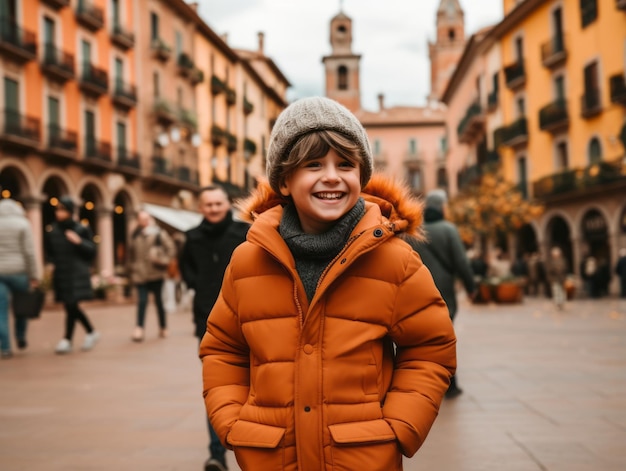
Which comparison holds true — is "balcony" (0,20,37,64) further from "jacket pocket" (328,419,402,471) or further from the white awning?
"jacket pocket" (328,419,402,471)

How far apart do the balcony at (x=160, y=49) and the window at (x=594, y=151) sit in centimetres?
1915

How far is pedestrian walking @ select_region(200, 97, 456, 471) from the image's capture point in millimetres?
2043

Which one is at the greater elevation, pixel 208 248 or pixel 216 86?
pixel 216 86

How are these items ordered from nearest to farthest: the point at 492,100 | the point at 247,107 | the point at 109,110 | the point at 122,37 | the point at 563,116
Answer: the point at 109,110 < the point at 122,37 < the point at 563,116 < the point at 492,100 < the point at 247,107

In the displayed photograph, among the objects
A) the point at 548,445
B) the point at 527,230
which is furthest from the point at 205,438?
the point at 527,230

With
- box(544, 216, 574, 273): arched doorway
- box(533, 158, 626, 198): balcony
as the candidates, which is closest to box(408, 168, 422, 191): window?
box(544, 216, 574, 273): arched doorway

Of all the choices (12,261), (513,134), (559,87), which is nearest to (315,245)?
(12,261)

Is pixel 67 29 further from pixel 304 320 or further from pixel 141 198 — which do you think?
pixel 304 320

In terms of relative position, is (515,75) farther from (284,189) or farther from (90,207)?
(284,189)

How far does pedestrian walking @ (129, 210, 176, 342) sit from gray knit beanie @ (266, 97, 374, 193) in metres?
9.33

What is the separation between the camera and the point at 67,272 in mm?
9531

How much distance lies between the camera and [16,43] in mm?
24344

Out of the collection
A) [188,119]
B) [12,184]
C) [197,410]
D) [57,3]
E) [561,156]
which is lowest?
[197,410]

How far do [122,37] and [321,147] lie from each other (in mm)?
31007
